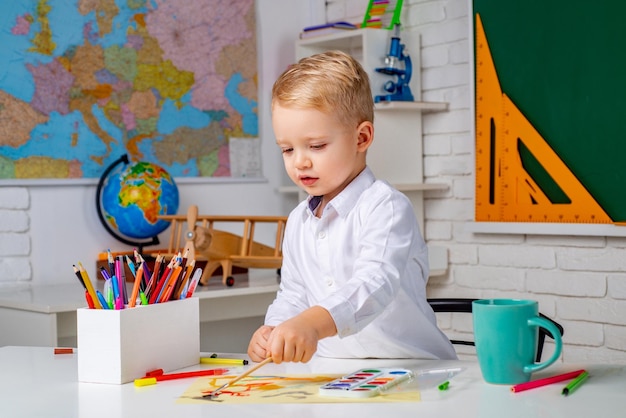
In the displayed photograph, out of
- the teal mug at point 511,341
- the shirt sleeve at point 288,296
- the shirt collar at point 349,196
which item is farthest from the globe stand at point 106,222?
the teal mug at point 511,341

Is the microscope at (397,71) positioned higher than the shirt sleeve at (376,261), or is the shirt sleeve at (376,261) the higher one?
the microscope at (397,71)

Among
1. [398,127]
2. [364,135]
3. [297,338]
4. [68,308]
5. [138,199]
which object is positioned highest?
[398,127]

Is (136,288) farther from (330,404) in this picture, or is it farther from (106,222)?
(106,222)

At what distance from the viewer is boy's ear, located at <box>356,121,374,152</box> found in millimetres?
1433

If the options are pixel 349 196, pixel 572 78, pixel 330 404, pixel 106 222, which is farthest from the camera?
pixel 106 222

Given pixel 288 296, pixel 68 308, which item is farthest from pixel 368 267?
pixel 68 308

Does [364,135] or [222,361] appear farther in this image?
[364,135]

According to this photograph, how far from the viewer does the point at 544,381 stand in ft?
3.50

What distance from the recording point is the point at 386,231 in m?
1.35

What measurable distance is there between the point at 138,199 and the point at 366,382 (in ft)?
5.99

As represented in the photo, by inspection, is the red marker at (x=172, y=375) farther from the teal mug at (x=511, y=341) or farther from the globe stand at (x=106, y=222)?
the globe stand at (x=106, y=222)

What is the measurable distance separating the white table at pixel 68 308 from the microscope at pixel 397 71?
71cm

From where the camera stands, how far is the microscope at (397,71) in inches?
116

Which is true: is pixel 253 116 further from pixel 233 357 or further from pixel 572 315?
pixel 233 357
